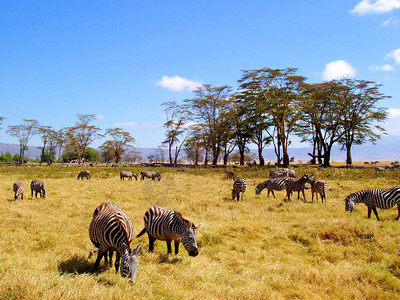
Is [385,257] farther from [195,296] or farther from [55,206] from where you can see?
[55,206]

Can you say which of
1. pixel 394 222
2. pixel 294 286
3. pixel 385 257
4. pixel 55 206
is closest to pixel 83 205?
pixel 55 206

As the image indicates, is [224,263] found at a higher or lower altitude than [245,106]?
lower

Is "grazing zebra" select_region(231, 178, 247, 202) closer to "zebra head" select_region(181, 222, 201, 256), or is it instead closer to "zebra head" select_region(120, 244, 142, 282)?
"zebra head" select_region(181, 222, 201, 256)

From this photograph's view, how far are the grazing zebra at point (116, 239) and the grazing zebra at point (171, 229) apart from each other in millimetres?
994

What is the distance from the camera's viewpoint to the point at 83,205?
12.1 metres

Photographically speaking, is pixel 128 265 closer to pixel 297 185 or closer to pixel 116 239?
pixel 116 239

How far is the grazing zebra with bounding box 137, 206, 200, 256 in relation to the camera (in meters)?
5.89

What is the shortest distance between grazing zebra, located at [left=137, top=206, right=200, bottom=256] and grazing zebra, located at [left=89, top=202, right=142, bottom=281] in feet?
3.26

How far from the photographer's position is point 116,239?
5125 millimetres

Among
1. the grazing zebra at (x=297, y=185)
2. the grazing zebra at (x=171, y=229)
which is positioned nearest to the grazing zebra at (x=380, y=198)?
the grazing zebra at (x=297, y=185)

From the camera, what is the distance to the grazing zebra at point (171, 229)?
232 inches

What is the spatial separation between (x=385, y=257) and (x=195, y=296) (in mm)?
4875

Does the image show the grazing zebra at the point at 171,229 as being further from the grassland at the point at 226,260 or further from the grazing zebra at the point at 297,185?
the grazing zebra at the point at 297,185

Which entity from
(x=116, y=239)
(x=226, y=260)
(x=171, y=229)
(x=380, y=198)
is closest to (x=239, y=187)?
(x=380, y=198)
